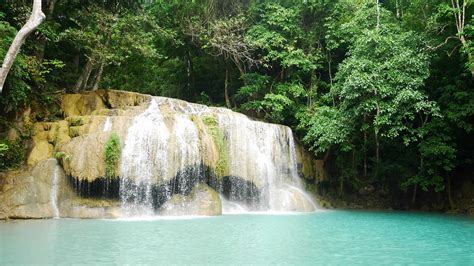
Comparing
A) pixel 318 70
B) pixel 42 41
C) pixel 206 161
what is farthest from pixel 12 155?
pixel 318 70

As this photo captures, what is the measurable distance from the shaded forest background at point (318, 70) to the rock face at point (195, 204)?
4.79m

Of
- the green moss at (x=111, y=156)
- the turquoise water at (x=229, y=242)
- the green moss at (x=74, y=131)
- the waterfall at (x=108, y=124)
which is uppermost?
the waterfall at (x=108, y=124)

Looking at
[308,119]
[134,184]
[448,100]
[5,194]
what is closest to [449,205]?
[448,100]

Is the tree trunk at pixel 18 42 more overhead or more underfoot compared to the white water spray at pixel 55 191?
more overhead

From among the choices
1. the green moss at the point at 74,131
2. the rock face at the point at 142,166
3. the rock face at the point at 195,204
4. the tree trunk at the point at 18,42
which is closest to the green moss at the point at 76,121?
the rock face at the point at 142,166

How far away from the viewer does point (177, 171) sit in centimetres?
1298

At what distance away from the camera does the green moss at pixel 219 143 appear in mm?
14135

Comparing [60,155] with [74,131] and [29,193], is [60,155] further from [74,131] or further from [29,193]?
[29,193]

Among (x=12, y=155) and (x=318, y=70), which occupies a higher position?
(x=318, y=70)

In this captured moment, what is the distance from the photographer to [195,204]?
12.8 m

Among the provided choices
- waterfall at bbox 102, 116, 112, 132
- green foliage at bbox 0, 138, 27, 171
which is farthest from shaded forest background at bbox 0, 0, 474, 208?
waterfall at bbox 102, 116, 112, 132

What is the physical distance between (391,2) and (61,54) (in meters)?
16.7

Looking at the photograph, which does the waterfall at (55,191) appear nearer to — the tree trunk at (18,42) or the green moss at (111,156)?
the green moss at (111,156)

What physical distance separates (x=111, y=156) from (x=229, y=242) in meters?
5.83
